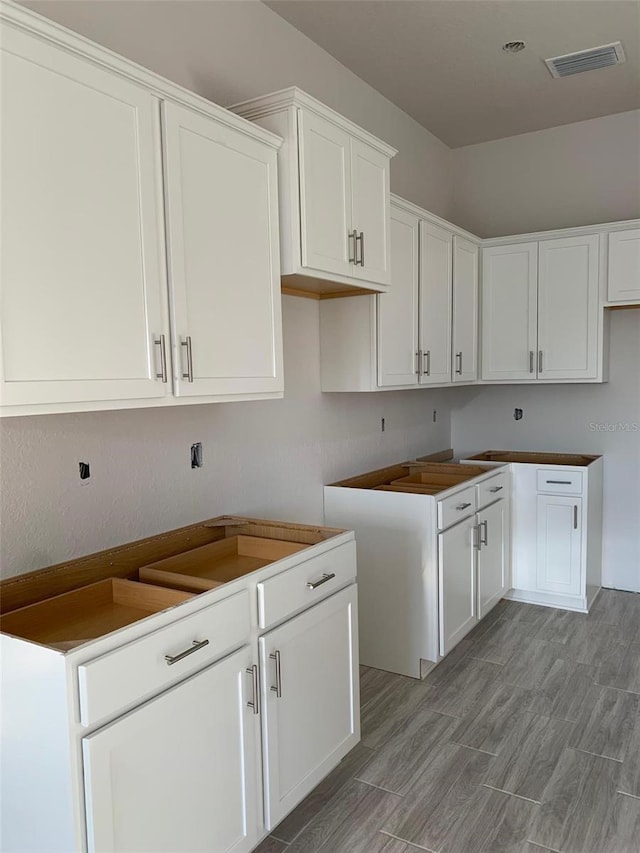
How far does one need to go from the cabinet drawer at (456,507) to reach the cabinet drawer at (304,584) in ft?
2.82

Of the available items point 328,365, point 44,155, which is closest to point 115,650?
point 44,155

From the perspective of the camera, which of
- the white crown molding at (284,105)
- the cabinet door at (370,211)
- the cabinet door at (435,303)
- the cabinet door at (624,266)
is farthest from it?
the cabinet door at (624,266)

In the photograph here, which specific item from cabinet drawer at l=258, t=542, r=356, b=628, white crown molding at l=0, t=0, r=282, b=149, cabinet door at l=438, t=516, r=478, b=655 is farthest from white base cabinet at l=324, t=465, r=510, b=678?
white crown molding at l=0, t=0, r=282, b=149

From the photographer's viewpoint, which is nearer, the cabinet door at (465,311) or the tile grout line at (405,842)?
the tile grout line at (405,842)

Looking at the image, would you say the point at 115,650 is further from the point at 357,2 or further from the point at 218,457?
the point at 357,2

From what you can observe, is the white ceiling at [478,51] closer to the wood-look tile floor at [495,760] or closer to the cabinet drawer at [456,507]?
the cabinet drawer at [456,507]

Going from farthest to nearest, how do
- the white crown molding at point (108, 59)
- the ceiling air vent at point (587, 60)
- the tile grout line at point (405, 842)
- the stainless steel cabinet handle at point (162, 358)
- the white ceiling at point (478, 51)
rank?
1. the ceiling air vent at point (587, 60)
2. the white ceiling at point (478, 51)
3. the tile grout line at point (405, 842)
4. the stainless steel cabinet handle at point (162, 358)
5. the white crown molding at point (108, 59)

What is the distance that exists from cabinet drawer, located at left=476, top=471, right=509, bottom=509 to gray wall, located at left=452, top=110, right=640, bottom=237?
71.1 inches

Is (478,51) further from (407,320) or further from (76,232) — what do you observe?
(76,232)

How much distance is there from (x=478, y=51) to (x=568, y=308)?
5.10 feet

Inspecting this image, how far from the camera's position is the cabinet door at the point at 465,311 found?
12.7 feet

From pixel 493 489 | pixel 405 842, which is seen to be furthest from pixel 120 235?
pixel 493 489

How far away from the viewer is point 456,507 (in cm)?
322

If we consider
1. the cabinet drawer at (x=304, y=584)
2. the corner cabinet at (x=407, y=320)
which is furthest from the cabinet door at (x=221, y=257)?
the corner cabinet at (x=407, y=320)
